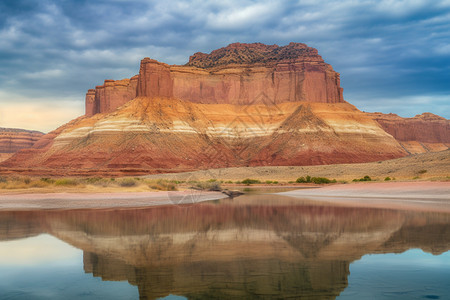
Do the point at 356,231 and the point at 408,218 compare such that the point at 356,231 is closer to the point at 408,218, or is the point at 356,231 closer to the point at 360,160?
the point at 408,218

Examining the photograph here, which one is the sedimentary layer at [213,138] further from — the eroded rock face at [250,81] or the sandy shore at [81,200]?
the sandy shore at [81,200]

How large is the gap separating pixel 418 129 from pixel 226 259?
598ft

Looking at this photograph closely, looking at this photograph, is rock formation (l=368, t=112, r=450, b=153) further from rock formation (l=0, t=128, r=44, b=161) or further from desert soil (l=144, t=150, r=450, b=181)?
rock formation (l=0, t=128, r=44, b=161)

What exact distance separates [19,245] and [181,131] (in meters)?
83.9

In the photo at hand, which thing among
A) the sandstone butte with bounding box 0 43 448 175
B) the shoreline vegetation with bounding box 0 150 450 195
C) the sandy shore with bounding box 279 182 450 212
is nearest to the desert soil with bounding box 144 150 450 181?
the shoreline vegetation with bounding box 0 150 450 195

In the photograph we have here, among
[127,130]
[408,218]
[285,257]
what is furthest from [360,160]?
[285,257]

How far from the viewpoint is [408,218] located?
52.2 ft

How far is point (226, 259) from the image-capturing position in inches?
358

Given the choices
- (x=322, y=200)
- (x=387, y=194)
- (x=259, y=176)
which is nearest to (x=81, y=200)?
(x=322, y=200)

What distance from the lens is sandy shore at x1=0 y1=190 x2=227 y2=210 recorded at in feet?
69.4

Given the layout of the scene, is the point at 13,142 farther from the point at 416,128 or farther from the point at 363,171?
the point at 416,128

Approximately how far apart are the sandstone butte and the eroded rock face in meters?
0.28

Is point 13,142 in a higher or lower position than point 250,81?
lower

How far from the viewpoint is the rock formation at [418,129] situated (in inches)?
6565
